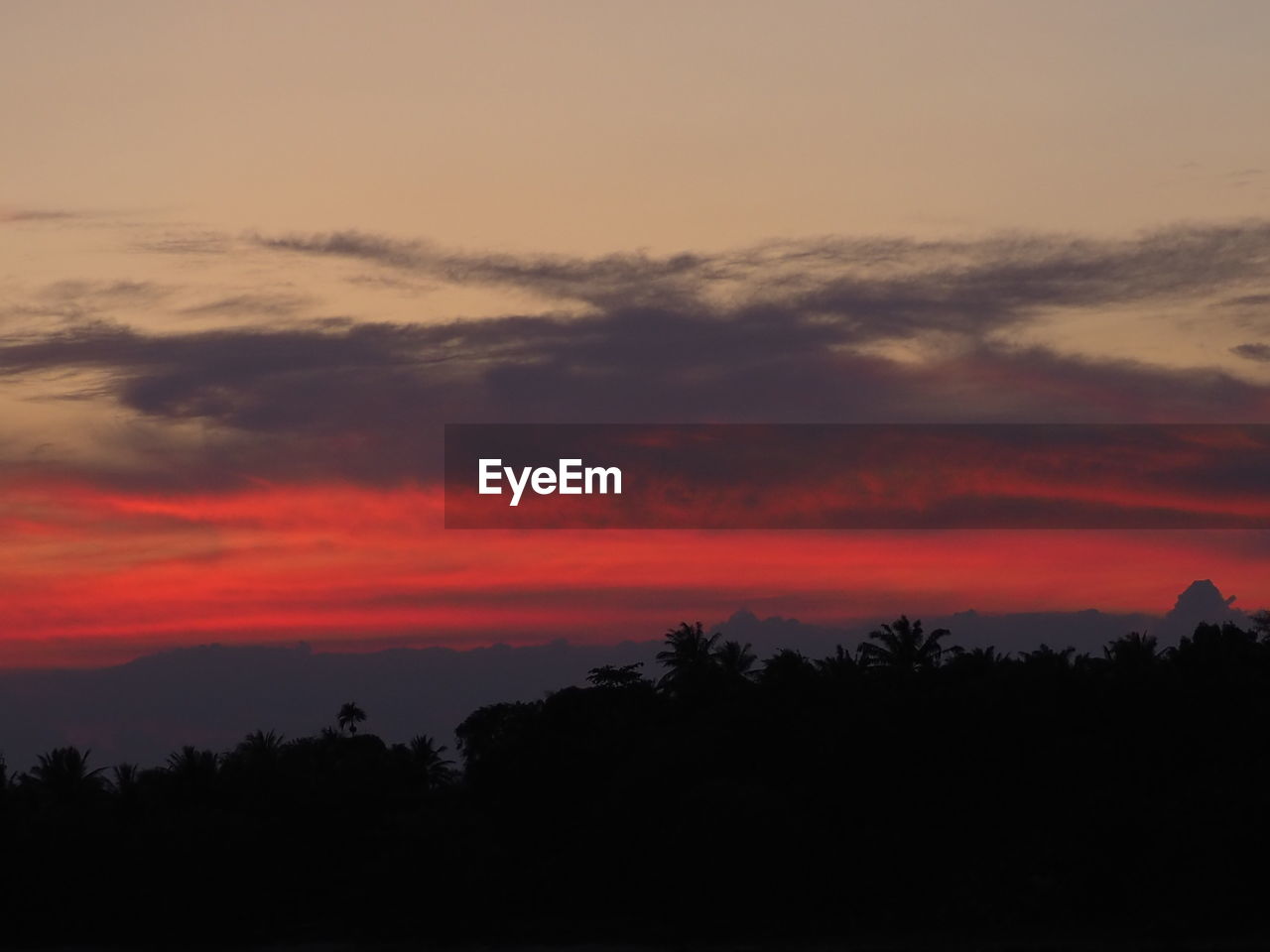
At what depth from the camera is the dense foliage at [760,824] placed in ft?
178

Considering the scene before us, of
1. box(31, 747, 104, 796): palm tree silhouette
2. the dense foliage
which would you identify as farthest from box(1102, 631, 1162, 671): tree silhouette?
box(31, 747, 104, 796): palm tree silhouette

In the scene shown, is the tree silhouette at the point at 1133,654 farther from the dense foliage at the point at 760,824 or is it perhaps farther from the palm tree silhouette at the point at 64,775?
the palm tree silhouette at the point at 64,775

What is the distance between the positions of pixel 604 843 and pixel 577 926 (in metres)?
3.31

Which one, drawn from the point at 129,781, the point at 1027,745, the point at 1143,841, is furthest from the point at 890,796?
the point at 129,781

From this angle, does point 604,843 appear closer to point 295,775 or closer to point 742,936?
point 742,936

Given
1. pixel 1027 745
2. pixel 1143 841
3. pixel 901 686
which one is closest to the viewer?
pixel 1143 841

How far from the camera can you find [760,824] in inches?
2207

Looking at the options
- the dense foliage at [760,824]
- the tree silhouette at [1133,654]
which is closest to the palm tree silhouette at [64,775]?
the dense foliage at [760,824]

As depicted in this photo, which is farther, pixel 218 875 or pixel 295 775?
pixel 295 775

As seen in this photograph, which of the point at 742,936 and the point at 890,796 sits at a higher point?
the point at 890,796

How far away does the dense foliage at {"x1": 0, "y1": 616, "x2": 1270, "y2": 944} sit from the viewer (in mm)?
54219

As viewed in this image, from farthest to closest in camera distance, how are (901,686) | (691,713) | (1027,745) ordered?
(691,713), (901,686), (1027,745)

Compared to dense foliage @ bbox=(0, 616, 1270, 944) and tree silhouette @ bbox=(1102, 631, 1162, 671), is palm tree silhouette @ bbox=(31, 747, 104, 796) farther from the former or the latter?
tree silhouette @ bbox=(1102, 631, 1162, 671)

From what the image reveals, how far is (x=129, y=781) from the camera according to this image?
66500 mm
